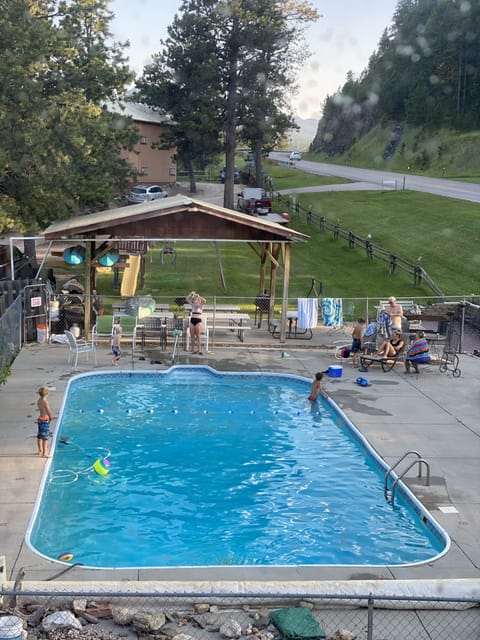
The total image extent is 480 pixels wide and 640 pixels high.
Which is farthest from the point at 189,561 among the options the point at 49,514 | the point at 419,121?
the point at 419,121

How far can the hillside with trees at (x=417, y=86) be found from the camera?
7812cm

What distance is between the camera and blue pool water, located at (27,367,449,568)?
10.7 m

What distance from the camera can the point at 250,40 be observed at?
155 ft

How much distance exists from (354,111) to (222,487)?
88.4 metres

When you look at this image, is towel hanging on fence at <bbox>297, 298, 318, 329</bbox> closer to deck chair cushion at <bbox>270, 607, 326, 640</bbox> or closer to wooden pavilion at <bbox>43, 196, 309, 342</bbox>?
wooden pavilion at <bbox>43, 196, 309, 342</bbox>

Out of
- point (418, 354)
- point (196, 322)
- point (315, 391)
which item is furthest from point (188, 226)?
point (418, 354)

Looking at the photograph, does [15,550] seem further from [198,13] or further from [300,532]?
[198,13]

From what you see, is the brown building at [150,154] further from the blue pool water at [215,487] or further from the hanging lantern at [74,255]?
the blue pool water at [215,487]

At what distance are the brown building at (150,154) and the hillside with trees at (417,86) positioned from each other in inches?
1024

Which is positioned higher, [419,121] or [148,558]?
[419,121]

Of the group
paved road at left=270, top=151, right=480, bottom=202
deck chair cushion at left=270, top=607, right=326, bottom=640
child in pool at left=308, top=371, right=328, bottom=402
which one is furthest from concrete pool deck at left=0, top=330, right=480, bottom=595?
paved road at left=270, top=151, right=480, bottom=202

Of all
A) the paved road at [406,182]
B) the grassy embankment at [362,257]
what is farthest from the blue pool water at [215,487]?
the paved road at [406,182]

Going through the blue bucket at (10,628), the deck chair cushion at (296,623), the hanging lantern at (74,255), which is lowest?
the deck chair cushion at (296,623)

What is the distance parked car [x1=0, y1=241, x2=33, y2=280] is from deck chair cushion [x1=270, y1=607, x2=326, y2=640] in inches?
820
